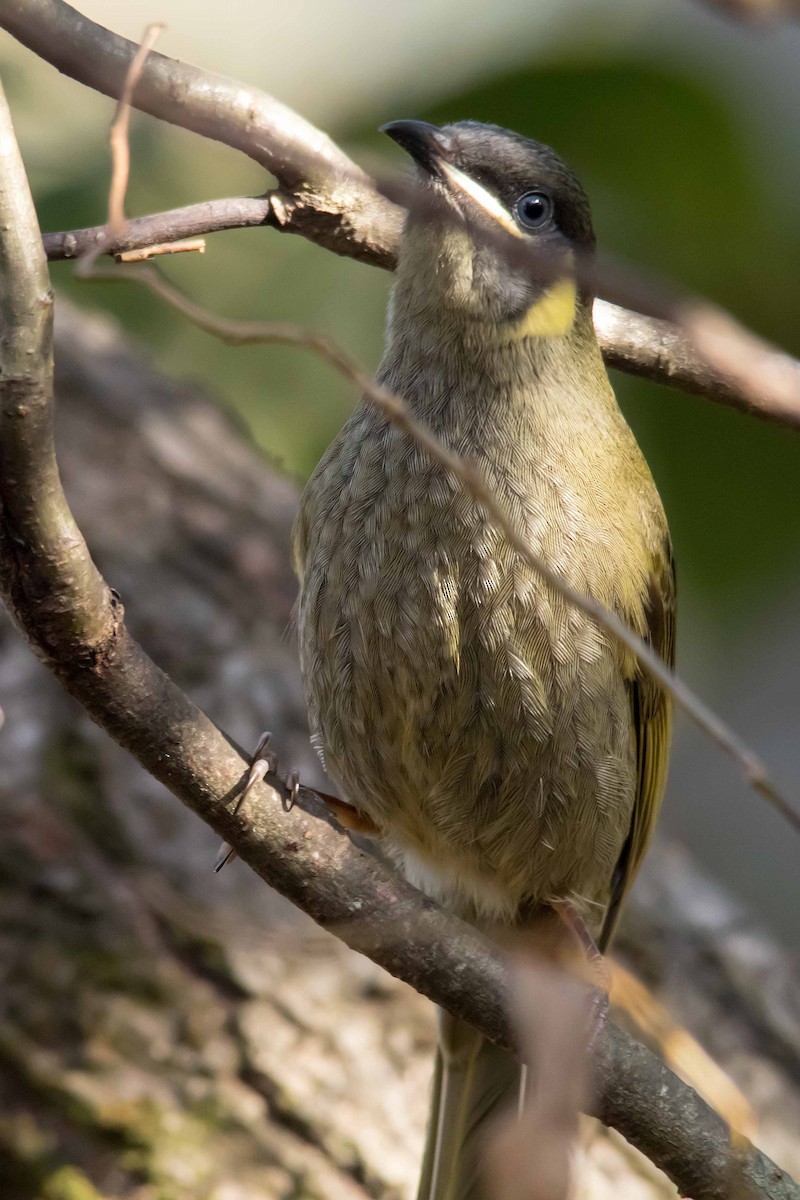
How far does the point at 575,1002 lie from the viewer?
2.28 meters

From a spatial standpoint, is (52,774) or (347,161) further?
(52,774)

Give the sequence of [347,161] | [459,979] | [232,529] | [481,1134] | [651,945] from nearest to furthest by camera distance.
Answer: [459,979] → [347,161] → [481,1134] → [651,945] → [232,529]

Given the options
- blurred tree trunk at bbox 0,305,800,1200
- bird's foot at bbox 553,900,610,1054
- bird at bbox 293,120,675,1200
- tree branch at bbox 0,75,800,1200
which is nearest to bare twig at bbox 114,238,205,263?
tree branch at bbox 0,75,800,1200

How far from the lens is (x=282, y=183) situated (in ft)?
9.32

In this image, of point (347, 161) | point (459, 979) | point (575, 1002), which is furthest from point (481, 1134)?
point (347, 161)

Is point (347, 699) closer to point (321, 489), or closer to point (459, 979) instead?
point (321, 489)

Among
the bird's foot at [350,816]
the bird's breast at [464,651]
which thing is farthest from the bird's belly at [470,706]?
the bird's foot at [350,816]

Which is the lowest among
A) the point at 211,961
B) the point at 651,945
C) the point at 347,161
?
the point at 211,961

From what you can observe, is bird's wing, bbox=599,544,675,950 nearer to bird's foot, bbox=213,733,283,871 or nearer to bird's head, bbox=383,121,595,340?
bird's head, bbox=383,121,595,340

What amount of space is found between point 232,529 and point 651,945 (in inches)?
90.4

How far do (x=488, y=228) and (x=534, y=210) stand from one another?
0.90ft

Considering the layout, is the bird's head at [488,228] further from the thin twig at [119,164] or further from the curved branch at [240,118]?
the thin twig at [119,164]

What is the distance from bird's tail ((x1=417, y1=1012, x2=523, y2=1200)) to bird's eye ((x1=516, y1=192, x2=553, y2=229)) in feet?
7.23

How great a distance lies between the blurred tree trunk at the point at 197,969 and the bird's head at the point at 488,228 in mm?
1422
